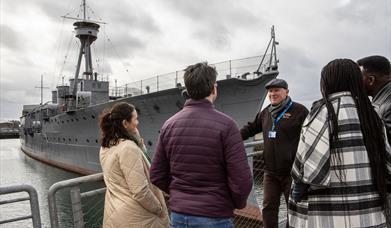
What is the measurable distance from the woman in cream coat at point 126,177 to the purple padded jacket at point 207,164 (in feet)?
1.20

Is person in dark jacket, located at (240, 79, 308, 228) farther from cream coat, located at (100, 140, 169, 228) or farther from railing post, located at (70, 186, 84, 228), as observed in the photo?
railing post, located at (70, 186, 84, 228)

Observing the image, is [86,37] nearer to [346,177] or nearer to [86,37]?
[86,37]

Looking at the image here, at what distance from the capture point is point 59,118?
22906 millimetres

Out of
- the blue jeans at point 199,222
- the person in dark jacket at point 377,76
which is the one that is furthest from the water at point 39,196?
the person in dark jacket at point 377,76

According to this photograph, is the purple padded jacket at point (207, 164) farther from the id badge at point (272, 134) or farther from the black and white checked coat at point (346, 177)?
the id badge at point (272, 134)

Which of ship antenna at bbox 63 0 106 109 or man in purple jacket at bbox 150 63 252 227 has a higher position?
ship antenna at bbox 63 0 106 109

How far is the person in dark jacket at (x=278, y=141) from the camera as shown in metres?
2.86

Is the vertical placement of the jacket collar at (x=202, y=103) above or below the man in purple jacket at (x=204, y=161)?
above

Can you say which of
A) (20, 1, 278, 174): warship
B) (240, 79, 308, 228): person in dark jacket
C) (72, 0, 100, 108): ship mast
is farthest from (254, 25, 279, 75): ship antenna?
(72, 0, 100, 108): ship mast

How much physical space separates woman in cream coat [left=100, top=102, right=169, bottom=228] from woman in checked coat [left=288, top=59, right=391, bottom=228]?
1.02 meters

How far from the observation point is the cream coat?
83.7 inches

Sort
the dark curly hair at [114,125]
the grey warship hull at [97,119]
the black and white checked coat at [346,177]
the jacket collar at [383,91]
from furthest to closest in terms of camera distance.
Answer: the grey warship hull at [97,119]
the dark curly hair at [114,125]
the jacket collar at [383,91]
the black and white checked coat at [346,177]

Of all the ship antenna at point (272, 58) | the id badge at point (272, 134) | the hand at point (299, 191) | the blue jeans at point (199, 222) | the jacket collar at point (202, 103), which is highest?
the ship antenna at point (272, 58)

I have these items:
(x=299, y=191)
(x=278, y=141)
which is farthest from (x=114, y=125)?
(x=278, y=141)
